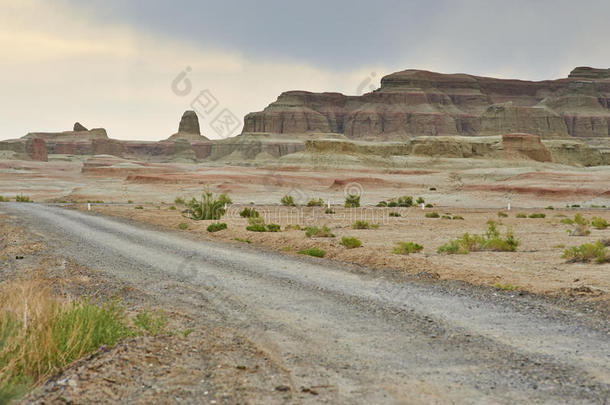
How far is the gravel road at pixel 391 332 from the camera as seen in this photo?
218 inches

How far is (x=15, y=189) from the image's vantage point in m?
88.3

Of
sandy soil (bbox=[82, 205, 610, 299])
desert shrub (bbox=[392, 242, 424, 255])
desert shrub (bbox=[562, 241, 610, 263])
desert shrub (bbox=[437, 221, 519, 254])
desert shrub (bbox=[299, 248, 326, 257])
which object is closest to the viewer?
sandy soil (bbox=[82, 205, 610, 299])

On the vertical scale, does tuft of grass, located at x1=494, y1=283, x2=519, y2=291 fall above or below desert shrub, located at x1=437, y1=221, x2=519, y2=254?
above

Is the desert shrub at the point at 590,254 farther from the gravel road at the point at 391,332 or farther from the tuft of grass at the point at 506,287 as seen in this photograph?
the gravel road at the point at 391,332

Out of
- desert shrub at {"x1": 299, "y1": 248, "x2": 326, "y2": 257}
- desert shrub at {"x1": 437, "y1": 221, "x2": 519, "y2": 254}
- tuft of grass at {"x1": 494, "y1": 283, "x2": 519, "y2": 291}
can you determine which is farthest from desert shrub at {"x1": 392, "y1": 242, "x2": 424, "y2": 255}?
tuft of grass at {"x1": 494, "y1": 283, "x2": 519, "y2": 291}

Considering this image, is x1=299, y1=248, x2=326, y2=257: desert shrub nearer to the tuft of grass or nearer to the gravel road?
the gravel road

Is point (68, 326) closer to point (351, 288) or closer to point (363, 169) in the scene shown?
point (351, 288)

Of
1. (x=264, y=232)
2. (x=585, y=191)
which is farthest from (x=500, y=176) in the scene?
(x=264, y=232)

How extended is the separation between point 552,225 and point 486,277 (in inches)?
812

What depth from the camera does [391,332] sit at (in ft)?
25.7

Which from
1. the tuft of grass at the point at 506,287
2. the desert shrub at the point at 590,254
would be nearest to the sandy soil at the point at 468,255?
the tuft of grass at the point at 506,287

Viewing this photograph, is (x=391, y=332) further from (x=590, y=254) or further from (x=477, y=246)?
(x=477, y=246)

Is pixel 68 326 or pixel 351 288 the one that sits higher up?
pixel 68 326

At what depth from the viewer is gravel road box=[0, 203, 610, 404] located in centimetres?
554
